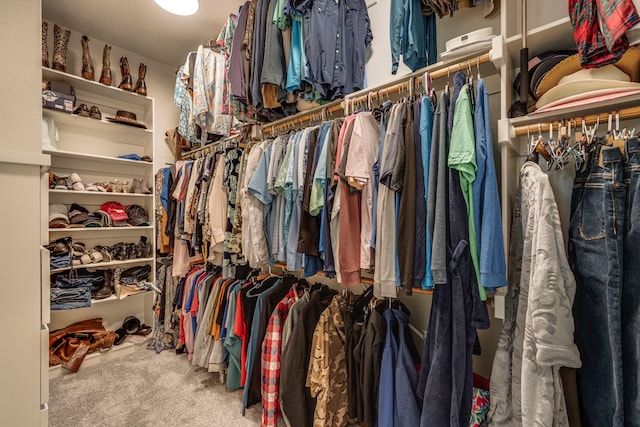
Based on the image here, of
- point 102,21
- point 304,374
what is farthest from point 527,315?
point 102,21

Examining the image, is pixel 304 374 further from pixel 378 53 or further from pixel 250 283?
pixel 378 53

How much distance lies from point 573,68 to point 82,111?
348 cm

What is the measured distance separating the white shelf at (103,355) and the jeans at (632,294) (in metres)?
3.35

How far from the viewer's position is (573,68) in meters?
1.05

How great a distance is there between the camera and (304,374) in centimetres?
154

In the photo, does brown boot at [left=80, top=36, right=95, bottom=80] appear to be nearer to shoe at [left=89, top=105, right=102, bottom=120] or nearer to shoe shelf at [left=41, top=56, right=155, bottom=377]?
shoe shelf at [left=41, top=56, right=155, bottom=377]

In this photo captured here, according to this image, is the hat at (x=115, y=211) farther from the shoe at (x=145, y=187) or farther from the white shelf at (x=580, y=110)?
the white shelf at (x=580, y=110)

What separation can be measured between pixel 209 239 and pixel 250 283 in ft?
1.49

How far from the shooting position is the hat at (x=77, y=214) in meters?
2.51

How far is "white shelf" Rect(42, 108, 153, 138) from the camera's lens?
2.50 metres

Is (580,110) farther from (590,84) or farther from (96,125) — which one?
(96,125)

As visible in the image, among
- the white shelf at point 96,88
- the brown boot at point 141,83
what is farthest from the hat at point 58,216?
the brown boot at point 141,83

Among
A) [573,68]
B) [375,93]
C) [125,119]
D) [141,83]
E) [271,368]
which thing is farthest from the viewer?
[141,83]

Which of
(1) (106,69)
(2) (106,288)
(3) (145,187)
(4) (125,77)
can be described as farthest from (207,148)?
(2) (106,288)
